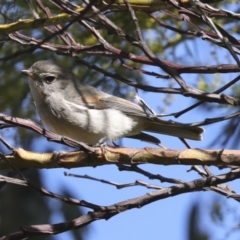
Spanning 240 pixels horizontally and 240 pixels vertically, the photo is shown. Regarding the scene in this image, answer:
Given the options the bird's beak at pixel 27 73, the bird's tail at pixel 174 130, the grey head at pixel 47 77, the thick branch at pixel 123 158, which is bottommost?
the thick branch at pixel 123 158

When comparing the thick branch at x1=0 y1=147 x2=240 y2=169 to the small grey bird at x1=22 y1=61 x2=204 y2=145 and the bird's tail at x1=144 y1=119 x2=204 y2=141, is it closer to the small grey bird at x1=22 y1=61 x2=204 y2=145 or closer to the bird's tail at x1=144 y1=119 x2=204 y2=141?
the bird's tail at x1=144 y1=119 x2=204 y2=141

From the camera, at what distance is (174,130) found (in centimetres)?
377

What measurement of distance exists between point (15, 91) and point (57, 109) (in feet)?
1.09

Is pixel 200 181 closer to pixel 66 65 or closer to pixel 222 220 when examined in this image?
pixel 222 220

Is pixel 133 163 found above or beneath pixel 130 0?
beneath

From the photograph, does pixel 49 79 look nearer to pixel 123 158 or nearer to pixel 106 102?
pixel 106 102

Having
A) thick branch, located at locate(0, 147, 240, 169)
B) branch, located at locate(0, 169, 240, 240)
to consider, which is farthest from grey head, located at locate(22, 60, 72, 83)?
branch, located at locate(0, 169, 240, 240)

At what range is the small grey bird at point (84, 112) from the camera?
12.2 feet

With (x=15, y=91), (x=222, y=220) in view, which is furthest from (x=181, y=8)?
(x=15, y=91)

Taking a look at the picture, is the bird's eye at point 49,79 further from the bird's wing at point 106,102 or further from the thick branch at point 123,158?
the thick branch at point 123,158

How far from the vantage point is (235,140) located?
291 cm

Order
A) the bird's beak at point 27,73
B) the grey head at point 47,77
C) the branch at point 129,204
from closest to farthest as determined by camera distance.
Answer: the branch at point 129,204 → the bird's beak at point 27,73 → the grey head at point 47,77

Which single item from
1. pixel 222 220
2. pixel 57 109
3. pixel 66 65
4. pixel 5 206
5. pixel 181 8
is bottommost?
pixel 222 220

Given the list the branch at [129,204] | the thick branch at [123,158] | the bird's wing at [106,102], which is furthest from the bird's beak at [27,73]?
the branch at [129,204]
